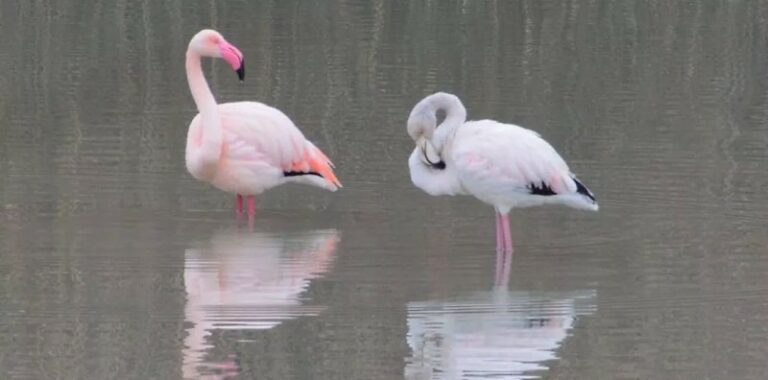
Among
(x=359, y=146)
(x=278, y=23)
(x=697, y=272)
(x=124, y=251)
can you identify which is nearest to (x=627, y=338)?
(x=697, y=272)

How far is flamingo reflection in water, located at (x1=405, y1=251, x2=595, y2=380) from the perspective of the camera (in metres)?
6.90

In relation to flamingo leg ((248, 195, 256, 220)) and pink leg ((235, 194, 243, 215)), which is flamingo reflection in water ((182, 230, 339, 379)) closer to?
flamingo leg ((248, 195, 256, 220))

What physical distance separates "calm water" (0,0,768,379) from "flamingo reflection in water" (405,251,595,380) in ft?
0.06

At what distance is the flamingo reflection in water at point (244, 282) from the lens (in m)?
7.31

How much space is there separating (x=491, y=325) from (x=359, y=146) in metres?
4.60

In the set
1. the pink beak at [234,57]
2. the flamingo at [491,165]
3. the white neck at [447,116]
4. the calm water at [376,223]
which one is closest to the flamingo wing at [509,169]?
the flamingo at [491,165]

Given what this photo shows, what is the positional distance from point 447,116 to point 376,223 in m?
0.71

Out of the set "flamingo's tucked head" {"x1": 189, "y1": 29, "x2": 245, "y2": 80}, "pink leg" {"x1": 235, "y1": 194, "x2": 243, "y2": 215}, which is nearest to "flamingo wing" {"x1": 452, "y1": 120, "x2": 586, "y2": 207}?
"pink leg" {"x1": 235, "y1": 194, "x2": 243, "y2": 215}

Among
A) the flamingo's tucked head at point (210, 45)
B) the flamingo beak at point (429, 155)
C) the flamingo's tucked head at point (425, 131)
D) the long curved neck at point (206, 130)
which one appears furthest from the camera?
the flamingo's tucked head at point (210, 45)

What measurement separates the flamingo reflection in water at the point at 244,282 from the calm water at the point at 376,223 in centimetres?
2

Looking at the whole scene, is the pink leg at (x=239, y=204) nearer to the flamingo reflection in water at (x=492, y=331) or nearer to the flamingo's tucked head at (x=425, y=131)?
the flamingo's tucked head at (x=425, y=131)

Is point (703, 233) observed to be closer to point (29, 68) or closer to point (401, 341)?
point (401, 341)

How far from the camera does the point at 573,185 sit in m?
9.31

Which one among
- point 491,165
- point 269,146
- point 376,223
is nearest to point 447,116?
point 491,165
